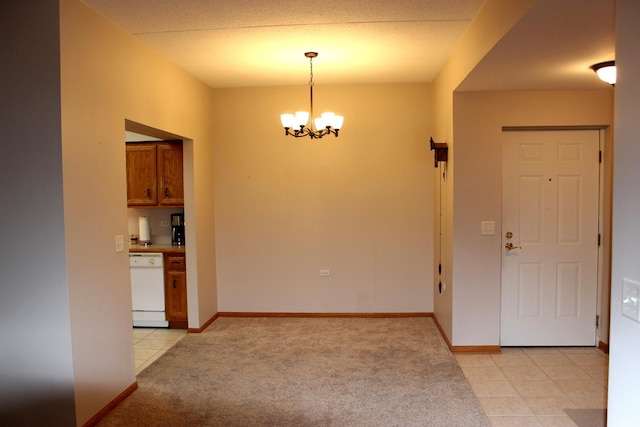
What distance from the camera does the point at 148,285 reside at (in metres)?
4.70

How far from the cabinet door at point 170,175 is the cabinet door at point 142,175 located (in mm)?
78

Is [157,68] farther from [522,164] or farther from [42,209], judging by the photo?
[522,164]

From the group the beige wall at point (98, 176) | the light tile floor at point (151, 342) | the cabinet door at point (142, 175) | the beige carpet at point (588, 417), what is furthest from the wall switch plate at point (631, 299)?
the cabinet door at point (142, 175)

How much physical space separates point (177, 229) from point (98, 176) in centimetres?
244

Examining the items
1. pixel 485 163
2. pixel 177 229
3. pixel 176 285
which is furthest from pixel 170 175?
pixel 485 163

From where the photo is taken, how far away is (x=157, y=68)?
146 inches

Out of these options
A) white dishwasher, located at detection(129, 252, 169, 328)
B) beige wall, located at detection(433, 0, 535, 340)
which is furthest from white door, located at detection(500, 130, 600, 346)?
white dishwasher, located at detection(129, 252, 169, 328)

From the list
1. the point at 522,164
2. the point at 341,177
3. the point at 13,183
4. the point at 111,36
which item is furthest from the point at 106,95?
the point at 522,164

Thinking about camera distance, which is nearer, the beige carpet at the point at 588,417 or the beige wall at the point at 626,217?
the beige wall at the point at 626,217

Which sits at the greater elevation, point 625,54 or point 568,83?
point 568,83

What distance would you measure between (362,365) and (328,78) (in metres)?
3.01

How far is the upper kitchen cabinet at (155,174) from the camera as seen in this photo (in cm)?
480

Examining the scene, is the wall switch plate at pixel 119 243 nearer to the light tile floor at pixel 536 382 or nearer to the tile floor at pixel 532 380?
the tile floor at pixel 532 380

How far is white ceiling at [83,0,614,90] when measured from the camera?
2396 millimetres
